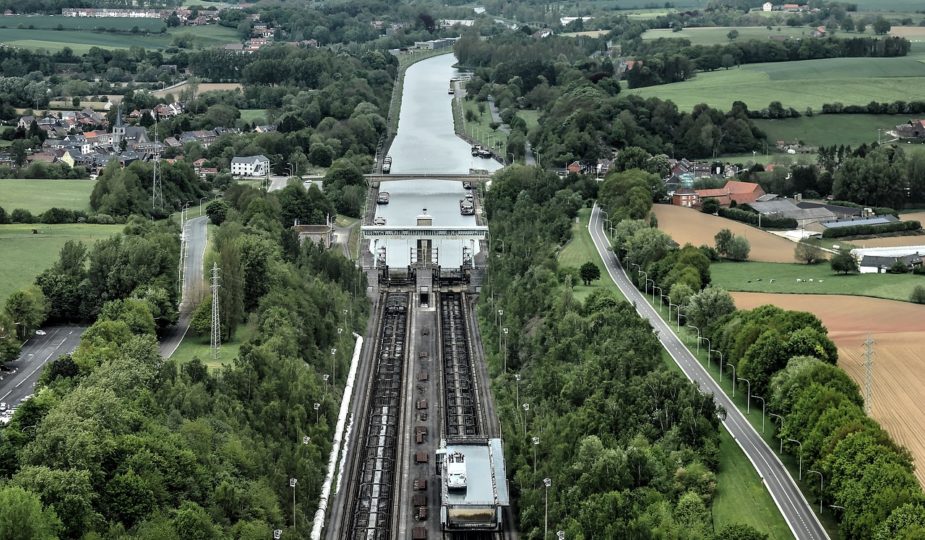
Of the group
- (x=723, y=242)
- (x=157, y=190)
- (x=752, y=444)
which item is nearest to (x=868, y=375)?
(x=752, y=444)

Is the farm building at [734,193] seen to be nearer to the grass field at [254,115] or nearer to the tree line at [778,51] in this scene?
the grass field at [254,115]

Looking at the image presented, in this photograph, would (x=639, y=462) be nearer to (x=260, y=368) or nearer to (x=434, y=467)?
(x=434, y=467)

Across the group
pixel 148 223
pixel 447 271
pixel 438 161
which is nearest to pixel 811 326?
pixel 447 271

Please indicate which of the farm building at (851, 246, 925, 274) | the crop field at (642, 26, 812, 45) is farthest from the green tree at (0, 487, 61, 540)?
the crop field at (642, 26, 812, 45)

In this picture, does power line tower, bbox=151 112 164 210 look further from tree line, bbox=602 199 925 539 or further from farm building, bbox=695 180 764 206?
farm building, bbox=695 180 764 206

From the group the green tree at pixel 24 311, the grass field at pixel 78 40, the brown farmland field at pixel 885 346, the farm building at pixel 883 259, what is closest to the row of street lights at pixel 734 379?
the brown farmland field at pixel 885 346
